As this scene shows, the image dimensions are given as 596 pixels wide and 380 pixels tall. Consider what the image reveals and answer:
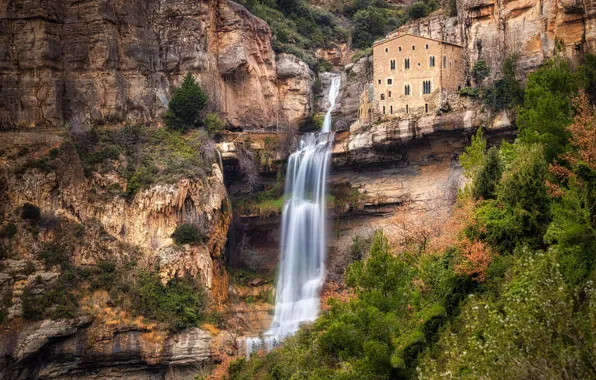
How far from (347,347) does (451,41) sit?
38.8m

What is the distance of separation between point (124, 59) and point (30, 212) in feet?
54.1

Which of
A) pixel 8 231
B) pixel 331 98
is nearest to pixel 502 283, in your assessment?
pixel 8 231

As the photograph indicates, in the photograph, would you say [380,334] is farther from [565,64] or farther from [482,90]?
[482,90]

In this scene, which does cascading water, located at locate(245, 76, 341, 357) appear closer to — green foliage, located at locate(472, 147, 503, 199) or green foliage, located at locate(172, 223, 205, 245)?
green foliage, located at locate(172, 223, 205, 245)

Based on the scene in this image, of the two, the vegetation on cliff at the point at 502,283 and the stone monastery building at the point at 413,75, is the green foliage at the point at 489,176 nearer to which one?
the vegetation on cliff at the point at 502,283

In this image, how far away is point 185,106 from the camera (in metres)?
62.2

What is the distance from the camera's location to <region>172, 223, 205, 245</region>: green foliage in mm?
54091

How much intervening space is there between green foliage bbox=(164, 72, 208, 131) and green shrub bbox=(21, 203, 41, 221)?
1362 centimetres

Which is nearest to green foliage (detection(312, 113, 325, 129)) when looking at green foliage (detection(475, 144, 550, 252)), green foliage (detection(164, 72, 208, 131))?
green foliage (detection(164, 72, 208, 131))

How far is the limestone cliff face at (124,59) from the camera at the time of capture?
60625mm

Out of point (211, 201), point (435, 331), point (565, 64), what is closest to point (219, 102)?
point (211, 201)

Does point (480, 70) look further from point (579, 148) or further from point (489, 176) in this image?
point (579, 148)

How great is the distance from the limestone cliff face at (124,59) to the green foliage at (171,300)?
16024 mm

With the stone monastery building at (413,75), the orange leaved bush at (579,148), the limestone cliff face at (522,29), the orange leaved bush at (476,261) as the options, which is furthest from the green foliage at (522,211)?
the stone monastery building at (413,75)
